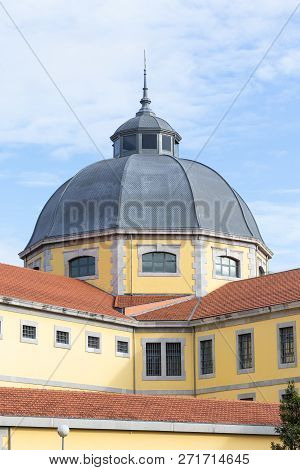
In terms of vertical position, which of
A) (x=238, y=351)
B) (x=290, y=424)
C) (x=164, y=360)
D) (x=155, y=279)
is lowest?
(x=290, y=424)

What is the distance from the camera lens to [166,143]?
68.4 meters

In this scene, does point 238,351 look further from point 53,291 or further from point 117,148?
point 117,148

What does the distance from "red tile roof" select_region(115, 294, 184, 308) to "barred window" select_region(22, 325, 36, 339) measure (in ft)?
26.5

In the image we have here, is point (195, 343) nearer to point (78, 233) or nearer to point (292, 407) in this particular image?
point (78, 233)

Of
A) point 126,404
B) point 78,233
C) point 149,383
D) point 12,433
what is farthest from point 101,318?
point 12,433

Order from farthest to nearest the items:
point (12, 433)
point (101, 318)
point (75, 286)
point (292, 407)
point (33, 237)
→ 1. point (33, 237)
2. point (75, 286)
3. point (101, 318)
4. point (292, 407)
5. point (12, 433)

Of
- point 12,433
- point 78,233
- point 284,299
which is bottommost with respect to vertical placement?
point 12,433

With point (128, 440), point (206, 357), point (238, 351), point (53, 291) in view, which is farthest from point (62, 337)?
point (128, 440)

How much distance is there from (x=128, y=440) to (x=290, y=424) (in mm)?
5441

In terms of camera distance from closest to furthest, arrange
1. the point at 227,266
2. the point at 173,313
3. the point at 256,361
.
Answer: the point at 256,361, the point at 173,313, the point at 227,266

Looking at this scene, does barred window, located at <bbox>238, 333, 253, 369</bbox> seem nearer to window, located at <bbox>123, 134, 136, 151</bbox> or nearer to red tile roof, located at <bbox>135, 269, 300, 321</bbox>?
red tile roof, located at <bbox>135, 269, 300, 321</bbox>

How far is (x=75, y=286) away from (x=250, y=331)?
10.4 metres

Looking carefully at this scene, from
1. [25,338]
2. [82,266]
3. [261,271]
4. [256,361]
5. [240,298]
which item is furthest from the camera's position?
[261,271]

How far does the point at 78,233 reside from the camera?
61.3 meters
